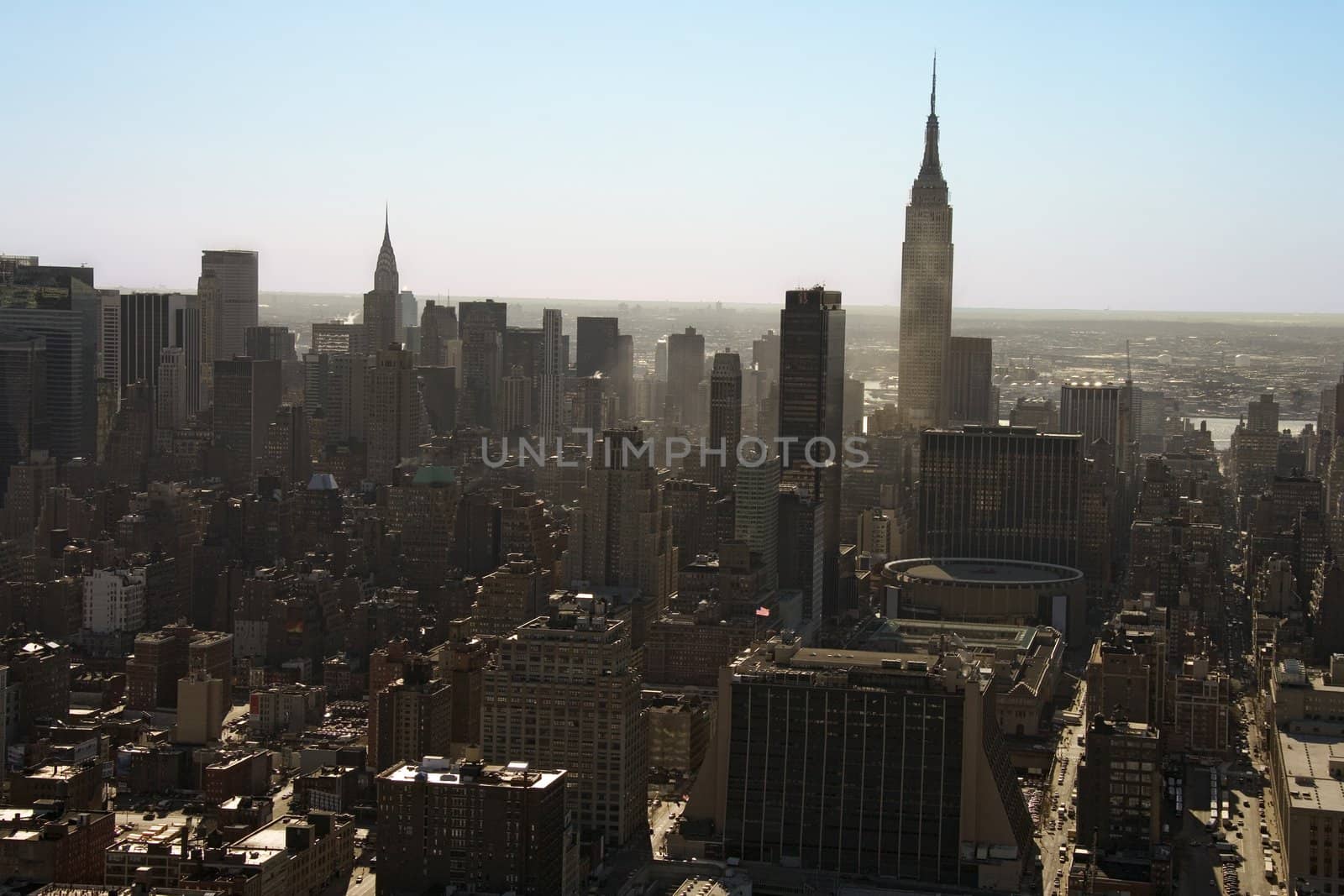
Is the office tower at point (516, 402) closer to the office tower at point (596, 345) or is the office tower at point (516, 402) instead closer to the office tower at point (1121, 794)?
the office tower at point (596, 345)

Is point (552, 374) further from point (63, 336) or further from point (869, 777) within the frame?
point (869, 777)

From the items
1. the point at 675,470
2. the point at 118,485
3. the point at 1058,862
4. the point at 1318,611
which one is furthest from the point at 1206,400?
the point at 1058,862

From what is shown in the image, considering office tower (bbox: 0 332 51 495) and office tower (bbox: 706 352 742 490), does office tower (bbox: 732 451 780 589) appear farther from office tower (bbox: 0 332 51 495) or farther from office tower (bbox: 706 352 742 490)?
office tower (bbox: 0 332 51 495)

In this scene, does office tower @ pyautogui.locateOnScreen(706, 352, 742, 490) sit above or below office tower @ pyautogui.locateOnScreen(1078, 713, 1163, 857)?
above

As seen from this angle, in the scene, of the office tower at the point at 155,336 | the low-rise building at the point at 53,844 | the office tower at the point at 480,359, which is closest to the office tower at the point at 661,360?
the office tower at the point at 480,359

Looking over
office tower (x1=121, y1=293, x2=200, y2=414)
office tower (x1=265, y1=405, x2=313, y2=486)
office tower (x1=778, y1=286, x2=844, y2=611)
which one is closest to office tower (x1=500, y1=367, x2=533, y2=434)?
office tower (x1=265, y1=405, x2=313, y2=486)
